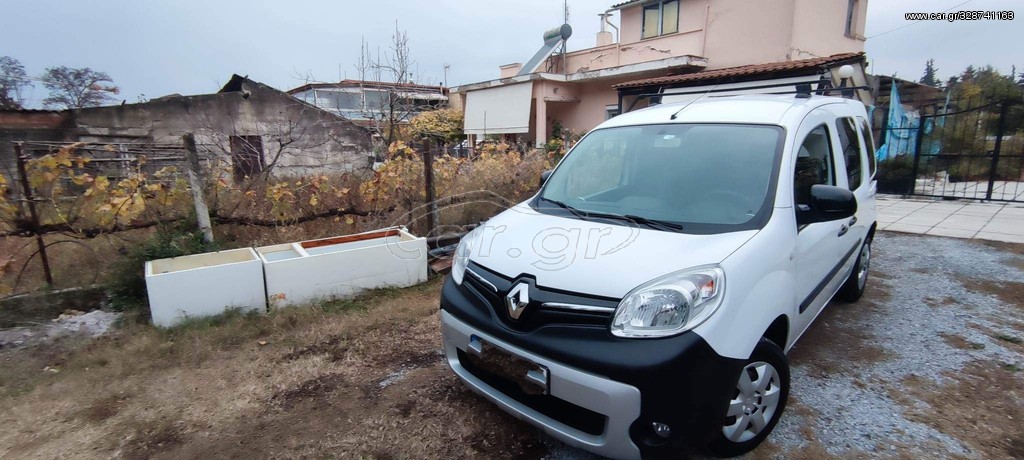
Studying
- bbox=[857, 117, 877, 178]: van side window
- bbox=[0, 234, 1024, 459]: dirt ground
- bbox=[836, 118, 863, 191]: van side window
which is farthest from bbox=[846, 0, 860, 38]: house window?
bbox=[836, 118, 863, 191]: van side window

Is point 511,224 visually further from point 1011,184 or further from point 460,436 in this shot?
point 1011,184

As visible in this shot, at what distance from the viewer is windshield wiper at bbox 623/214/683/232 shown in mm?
2327

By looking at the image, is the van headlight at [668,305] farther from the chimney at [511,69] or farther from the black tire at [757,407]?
the chimney at [511,69]

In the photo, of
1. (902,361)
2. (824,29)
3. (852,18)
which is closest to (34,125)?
(902,361)

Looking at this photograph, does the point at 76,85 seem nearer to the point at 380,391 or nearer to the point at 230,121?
the point at 230,121

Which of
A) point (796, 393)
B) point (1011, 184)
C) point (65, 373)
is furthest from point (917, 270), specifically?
point (1011, 184)

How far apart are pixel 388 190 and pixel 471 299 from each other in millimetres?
3131

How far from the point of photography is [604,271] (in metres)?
2.03

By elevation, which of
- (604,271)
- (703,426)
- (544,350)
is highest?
(604,271)

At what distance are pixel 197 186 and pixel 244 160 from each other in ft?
4.46

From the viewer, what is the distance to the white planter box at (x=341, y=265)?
404 centimetres

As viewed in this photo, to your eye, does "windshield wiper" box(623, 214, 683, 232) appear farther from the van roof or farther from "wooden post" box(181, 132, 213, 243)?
"wooden post" box(181, 132, 213, 243)

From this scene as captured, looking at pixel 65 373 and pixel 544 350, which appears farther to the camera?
pixel 65 373

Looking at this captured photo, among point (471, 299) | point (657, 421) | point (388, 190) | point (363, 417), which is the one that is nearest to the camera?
point (657, 421)
